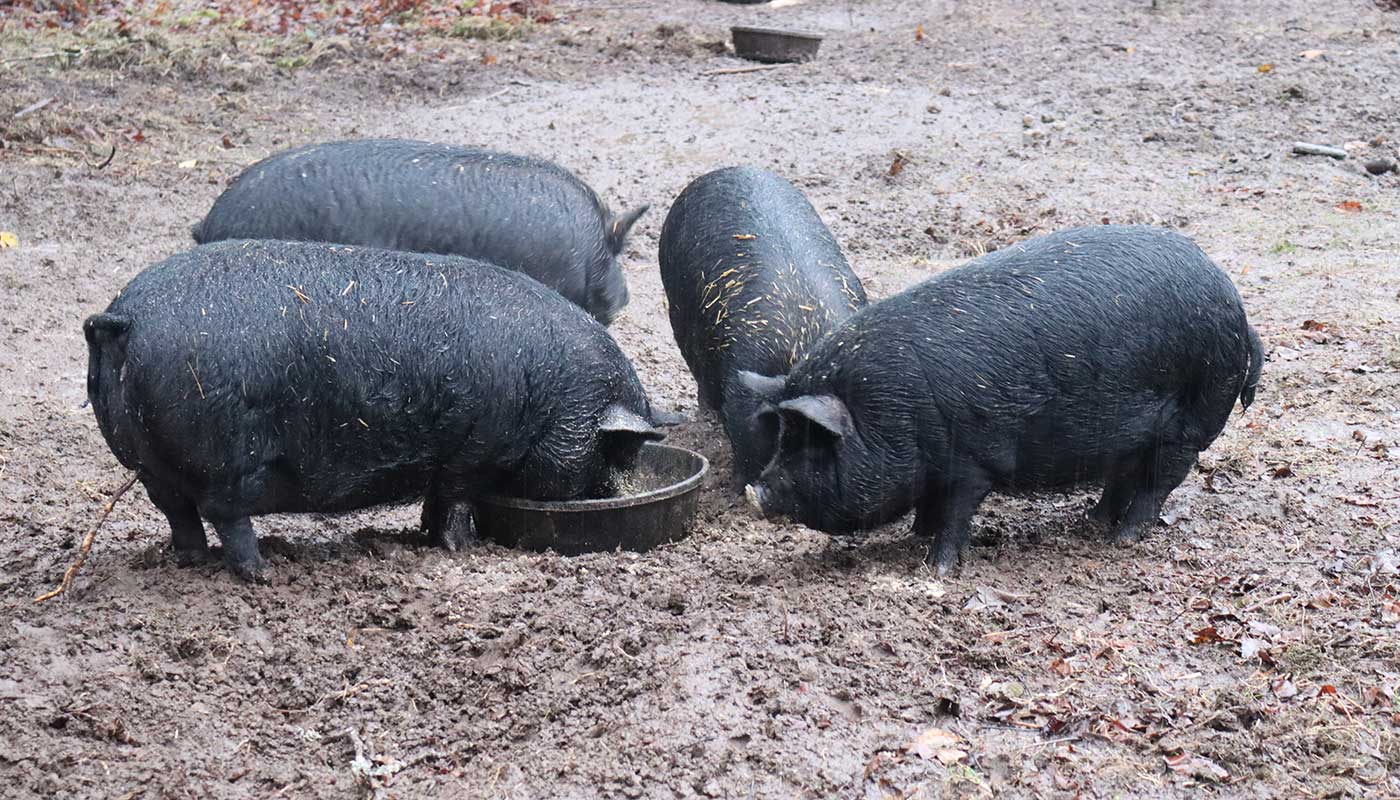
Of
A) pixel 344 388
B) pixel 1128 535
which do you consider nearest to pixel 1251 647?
pixel 1128 535

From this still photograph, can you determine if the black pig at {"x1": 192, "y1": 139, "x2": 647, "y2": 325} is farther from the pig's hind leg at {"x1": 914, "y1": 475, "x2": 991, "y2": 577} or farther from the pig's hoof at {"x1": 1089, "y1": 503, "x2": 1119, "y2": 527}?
the pig's hoof at {"x1": 1089, "y1": 503, "x2": 1119, "y2": 527}

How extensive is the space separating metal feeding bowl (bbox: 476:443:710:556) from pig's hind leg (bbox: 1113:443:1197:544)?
5.28 ft

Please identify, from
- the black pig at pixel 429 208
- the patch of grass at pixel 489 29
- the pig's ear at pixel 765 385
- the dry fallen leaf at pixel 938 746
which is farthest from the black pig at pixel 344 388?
the patch of grass at pixel 489 29

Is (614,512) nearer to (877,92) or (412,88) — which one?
(877,92)

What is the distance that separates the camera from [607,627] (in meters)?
4.51

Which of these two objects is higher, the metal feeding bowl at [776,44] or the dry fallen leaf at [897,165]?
the metal feeding bowl at [776,44]

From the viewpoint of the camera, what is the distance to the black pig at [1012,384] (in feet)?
16.7

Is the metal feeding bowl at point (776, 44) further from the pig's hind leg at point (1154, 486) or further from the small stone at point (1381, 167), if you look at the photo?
→ the pig's hind leg at point (1154, 486)

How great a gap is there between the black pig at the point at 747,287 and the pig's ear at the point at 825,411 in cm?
37

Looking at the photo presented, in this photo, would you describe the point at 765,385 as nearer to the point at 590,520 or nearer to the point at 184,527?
the point at 590,520

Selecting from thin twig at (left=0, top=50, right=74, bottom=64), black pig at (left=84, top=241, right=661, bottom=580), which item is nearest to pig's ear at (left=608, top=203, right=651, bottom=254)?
black pig at (left=84, top=241, right=661, bottom=580)

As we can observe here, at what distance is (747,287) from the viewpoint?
21.0 feet

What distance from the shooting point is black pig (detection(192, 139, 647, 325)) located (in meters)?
6.49

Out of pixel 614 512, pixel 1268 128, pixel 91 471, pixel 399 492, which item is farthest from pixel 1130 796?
pixel 1268 128
